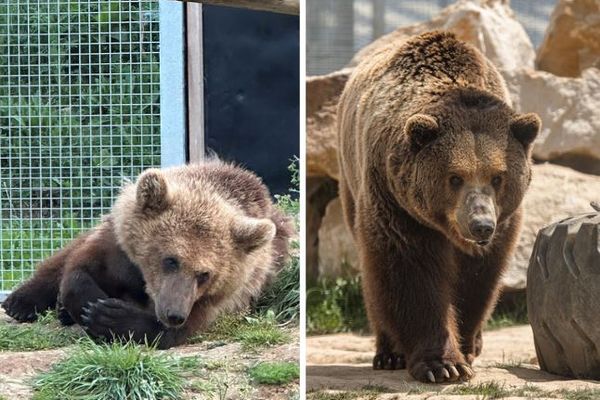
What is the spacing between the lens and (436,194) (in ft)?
14.7

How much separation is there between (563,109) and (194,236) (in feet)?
13.8

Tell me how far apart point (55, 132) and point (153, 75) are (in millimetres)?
469

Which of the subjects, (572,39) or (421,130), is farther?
(572,39)

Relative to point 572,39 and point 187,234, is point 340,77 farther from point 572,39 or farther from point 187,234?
point 187,234

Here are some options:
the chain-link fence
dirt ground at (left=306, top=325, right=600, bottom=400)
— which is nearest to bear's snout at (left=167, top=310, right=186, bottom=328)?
dirt ground at (left=306, top=325, right=600, bottom=400)

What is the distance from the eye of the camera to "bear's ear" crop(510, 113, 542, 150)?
445 cm

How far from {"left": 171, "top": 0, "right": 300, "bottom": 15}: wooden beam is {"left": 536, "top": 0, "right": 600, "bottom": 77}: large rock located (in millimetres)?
4241

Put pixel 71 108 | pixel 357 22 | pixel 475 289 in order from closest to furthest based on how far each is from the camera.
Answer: pixel 71 108, pixel 475 289, pixel 357 22

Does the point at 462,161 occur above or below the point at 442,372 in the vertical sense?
above

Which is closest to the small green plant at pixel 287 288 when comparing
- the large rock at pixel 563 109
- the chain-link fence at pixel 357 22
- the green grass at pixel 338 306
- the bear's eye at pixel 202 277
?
the bear's eye at pixel 202 277

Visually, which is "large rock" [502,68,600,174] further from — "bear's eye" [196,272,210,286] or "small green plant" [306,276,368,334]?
"bear's eye" [196,272,210,286]

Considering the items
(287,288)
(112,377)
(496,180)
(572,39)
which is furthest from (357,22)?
(112,377)

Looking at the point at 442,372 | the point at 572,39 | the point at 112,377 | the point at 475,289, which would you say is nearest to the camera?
the point at 112,377

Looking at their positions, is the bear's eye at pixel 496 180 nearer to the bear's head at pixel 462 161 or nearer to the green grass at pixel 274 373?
the bear's head at pixel 462 161
